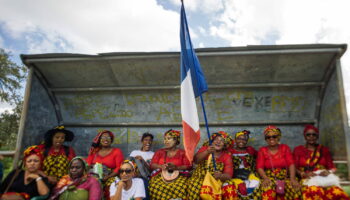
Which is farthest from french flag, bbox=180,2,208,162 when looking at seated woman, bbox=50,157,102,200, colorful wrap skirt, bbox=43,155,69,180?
colorful wrap skirt, bbox=43,155,69,180

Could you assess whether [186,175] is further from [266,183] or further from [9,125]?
[9,125]

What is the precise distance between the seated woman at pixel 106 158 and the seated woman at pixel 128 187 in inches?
20.8

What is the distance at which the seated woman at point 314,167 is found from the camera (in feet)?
10.8

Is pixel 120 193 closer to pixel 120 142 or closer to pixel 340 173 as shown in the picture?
pixel 120 142

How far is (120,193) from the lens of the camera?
132 inches

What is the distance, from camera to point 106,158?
4.36m

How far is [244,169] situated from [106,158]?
2.38m

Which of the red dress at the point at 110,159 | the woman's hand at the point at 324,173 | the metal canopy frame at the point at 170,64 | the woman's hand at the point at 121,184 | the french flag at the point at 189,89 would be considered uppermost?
the metal canopy frame at the point at 170,64

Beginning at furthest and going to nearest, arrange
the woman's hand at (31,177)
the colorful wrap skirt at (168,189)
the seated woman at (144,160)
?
the seated woman at (144,160)
the colorful wrap skirt at (168,189)
the woman's hand at (31,177)

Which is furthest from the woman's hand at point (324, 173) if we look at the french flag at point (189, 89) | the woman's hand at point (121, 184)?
the woman's hand at point (121, 184)

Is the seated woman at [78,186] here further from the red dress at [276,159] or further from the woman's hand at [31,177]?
the red dress at [276,159]

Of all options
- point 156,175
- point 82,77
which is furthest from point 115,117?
point 156,175

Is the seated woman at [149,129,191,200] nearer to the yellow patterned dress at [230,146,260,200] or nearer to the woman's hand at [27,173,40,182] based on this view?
the yellow patterned dress at [230,146,260,200]

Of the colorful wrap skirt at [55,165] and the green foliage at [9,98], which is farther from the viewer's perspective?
the green foliage at [9,98]
